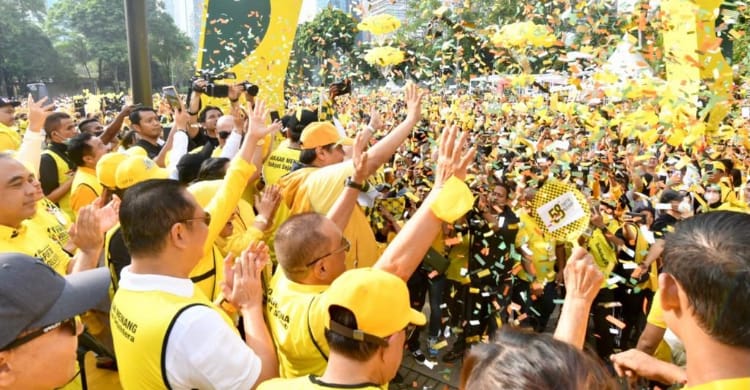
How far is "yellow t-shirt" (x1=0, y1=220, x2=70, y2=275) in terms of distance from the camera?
2.66 meters

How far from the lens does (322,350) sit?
81.7 inches

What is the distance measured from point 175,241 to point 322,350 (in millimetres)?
712

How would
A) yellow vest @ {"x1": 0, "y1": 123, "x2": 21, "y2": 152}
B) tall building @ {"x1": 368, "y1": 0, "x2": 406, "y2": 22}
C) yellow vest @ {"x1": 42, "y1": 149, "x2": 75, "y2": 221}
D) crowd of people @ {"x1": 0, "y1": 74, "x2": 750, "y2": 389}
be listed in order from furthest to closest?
yellow vest @ {"x1": 0, "y1": 123, "x2": 21, "y2": 152} → yellow vest @ {"x1": 42, "y1": 149, "x2": 75, "y2": 221} → tall building @ {"x1": 368, "y1": 0, "x2": 406, "y2": 22} → crowd of people @ {"x1": 0, "y1": 74, "x2": 750, "y2": 389}

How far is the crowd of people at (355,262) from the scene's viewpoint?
1.45 meters

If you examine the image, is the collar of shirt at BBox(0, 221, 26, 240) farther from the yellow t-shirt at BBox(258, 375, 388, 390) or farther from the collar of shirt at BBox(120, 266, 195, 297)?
the yellow t-shirt at BBox(258, 375, 388, 390)

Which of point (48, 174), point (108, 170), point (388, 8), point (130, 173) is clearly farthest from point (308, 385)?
point (48, 174)

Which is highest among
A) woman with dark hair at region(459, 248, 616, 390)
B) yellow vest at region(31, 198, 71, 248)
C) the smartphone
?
the smartphone

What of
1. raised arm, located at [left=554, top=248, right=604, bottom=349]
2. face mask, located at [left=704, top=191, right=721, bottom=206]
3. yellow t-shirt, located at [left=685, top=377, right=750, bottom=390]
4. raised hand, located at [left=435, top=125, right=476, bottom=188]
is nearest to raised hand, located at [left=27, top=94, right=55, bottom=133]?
raised hand, located at [left=435, top=125, right=476, bottom=188]

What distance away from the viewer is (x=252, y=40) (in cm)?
734

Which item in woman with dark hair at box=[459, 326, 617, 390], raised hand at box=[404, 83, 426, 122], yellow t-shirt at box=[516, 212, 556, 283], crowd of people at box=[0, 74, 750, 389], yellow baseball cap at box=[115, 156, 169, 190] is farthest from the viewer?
yellow t-shirt at box=[516, 212, 556, 283]

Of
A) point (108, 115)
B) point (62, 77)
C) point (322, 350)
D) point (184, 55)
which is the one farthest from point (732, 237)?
point (184, 55)

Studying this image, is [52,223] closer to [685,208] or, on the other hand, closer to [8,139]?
[8,139]

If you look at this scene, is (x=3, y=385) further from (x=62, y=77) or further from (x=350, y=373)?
(x=62, y=77)

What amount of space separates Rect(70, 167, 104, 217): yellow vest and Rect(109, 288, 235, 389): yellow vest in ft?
8.21
